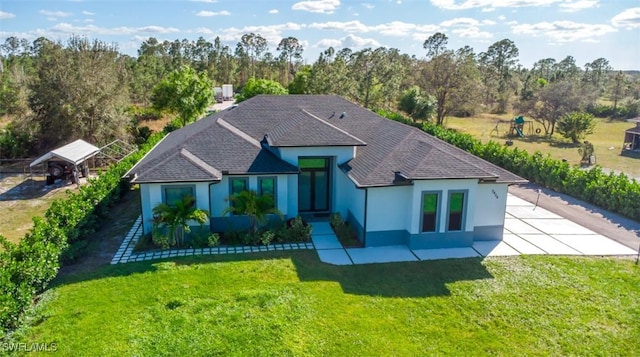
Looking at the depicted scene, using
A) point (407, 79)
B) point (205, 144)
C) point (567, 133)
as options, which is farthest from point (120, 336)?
point (407, 79)

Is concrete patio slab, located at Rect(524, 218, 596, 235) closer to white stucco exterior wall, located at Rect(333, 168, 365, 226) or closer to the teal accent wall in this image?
the teal accent wall

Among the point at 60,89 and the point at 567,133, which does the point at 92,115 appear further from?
the point at 567,133

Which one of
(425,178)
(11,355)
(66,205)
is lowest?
(11,355)

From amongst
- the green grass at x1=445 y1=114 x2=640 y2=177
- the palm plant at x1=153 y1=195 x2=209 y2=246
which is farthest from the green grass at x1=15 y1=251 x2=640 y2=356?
the green grass at x1=445 y1=114 x2=640 y2=177

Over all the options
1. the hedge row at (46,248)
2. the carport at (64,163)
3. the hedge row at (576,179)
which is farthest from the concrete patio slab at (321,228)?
the carport at (64,163)

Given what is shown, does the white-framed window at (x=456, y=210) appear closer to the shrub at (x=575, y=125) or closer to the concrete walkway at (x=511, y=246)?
the concrete walkway at (x=511, y=246)

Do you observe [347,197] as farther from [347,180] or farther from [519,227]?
[519,227]
